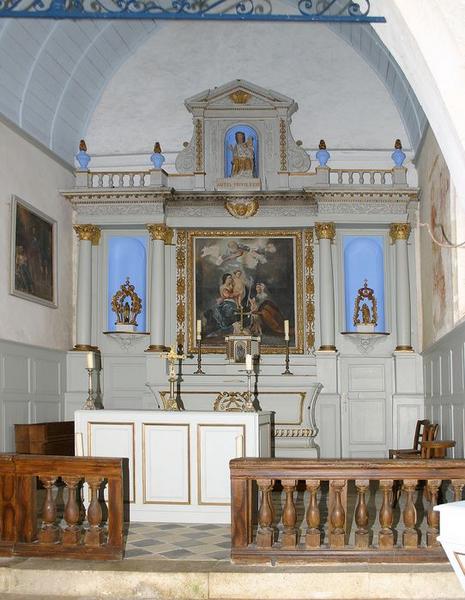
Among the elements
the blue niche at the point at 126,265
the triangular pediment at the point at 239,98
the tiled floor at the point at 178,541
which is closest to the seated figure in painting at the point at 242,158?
the triangular pediment at the point at 239,98

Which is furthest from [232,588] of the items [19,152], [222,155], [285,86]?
[285,86]

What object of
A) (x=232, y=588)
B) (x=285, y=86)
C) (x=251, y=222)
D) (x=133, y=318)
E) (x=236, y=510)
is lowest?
(x=232, y=588)

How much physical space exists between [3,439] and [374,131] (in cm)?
730

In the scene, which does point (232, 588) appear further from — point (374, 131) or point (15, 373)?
point (374, 131)

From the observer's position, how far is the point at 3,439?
10.1 m

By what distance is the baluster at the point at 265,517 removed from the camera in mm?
5531

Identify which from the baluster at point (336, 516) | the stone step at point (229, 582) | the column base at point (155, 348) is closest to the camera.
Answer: the stone step at point (229, 582)

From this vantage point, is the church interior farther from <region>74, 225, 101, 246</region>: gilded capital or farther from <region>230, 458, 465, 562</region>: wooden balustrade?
<region>230, 458, 465, 562</region>: wooden balustrade

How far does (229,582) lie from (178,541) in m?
1.29

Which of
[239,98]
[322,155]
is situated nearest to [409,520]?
[322,155]

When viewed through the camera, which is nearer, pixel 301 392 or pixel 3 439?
pixel 3 439

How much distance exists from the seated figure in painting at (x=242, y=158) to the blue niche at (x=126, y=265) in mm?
1788

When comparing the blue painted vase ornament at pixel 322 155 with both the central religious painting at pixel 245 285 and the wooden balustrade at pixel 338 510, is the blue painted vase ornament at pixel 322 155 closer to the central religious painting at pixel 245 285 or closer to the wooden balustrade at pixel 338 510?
the central religious painting at pixel 245 285

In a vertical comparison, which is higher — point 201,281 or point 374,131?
point 374,131
